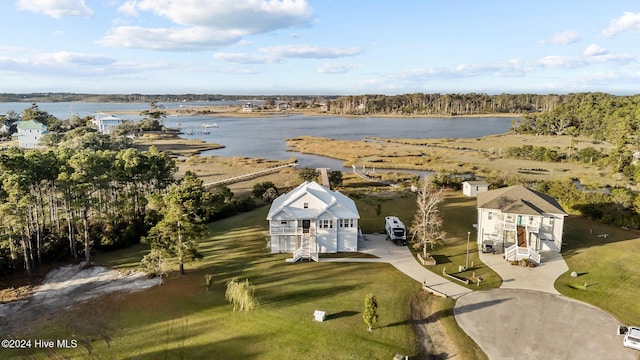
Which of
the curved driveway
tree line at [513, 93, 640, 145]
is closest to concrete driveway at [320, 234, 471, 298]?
the curved driveway

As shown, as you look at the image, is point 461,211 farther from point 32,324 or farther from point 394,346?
point 32,324

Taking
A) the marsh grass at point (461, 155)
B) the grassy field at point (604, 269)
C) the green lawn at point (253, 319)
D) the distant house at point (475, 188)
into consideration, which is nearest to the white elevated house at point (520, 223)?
the grassy field at point (604, 269)

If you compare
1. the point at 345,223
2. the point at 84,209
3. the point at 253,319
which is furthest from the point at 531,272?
the point at 84,209

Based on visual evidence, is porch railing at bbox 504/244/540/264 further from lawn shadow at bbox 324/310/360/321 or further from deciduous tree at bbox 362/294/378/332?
deciduous tree at bbox 362/294/378/332

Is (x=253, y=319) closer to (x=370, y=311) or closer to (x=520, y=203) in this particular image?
(x=370, y=311)

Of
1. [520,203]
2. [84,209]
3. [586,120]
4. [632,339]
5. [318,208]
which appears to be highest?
[586,120]

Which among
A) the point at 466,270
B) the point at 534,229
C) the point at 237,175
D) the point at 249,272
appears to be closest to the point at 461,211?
the point at 534,229

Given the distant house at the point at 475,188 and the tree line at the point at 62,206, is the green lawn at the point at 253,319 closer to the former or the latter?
the tree line at the point at 62,206

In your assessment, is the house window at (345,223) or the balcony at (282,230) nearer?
the balcony at (282,230)
